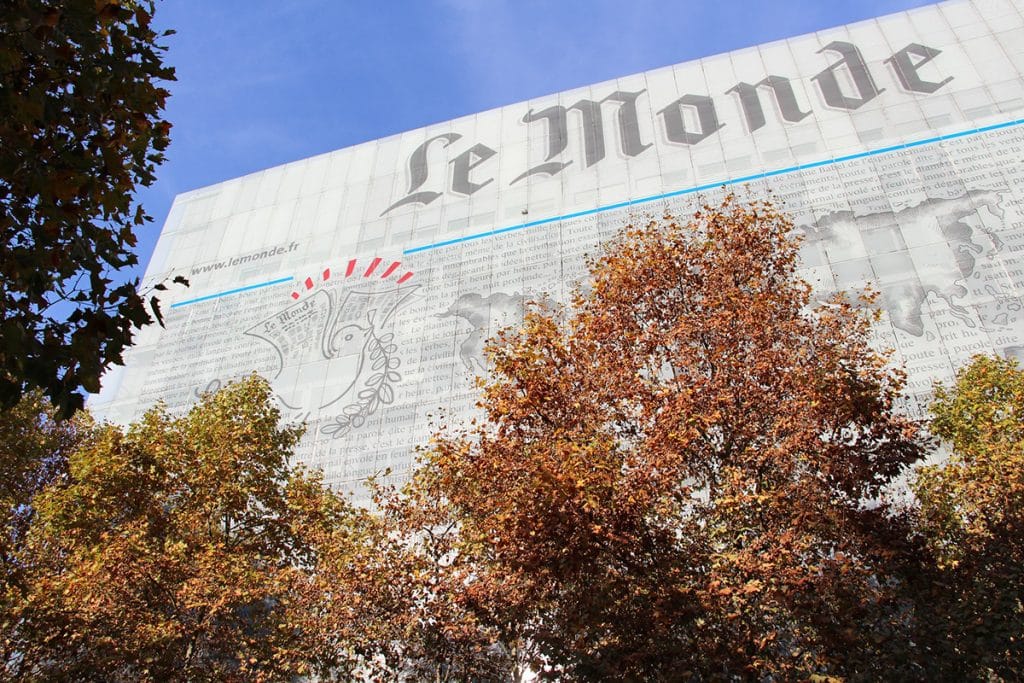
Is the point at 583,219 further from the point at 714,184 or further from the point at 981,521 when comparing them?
the point at 981,521

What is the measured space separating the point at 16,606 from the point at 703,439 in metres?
12.5

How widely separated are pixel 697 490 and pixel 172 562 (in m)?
9.94

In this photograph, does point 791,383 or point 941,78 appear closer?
point 791,383

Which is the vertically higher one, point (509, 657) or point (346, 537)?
point (346, 537)

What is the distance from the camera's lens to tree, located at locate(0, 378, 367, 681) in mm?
13586

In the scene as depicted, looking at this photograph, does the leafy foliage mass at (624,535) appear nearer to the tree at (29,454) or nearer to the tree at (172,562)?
the tree at (172,562)

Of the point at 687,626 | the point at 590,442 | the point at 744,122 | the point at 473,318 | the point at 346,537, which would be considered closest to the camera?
the point at 687,626

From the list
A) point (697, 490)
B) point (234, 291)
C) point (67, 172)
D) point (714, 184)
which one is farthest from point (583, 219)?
point (67, 172)

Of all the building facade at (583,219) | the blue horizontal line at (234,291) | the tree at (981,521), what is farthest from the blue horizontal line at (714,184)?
the tree at (981,521)

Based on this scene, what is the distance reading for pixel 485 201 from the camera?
29297mm

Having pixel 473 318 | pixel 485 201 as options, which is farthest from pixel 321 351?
pixel 485 201

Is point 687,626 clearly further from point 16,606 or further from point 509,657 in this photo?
point 16,606

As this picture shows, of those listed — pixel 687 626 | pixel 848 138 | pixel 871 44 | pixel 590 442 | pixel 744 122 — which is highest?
pixel 871 44

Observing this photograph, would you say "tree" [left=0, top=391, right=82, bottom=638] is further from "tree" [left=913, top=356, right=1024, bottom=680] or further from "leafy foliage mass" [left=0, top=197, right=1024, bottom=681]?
"tree" [left=913, top=356, right=1024, bottom=680]
